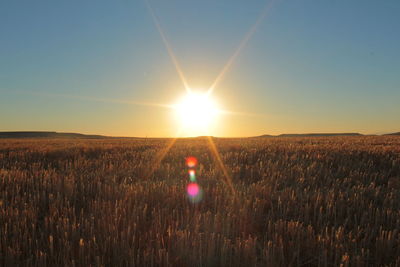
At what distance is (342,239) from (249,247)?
2.89 ft

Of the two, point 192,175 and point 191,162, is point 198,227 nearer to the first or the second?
point 192,175

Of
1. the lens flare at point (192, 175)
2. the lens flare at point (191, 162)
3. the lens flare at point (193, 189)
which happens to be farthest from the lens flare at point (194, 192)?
the lens flare at point (191, 162)

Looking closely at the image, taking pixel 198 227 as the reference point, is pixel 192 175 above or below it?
above

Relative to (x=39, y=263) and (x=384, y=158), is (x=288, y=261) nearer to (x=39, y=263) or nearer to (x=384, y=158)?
(x=39, y=263)

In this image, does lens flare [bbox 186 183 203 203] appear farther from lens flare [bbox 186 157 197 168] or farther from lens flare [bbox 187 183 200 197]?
lens flare [bbox 186 157 197 168]

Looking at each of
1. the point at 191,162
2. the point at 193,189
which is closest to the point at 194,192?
the point at 193,189

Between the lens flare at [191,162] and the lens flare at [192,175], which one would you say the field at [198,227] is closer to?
the lens flare at [192,175]

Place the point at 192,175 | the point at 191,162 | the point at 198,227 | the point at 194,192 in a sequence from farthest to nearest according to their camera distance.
Result: the point at 191,162
the point at 192,175
the point at 194,192
the point at 198,227

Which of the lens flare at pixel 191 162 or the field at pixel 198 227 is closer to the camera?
the field at pixel 198 227

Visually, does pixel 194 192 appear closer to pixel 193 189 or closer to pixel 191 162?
pixel 193 189

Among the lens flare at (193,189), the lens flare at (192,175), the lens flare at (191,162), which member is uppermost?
the lens flare at (191,162)

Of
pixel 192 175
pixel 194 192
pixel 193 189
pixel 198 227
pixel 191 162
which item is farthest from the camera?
pixel 191 162

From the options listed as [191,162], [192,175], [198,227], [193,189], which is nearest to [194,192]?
[193,189]

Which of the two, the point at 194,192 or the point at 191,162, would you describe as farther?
the point at 191,162
